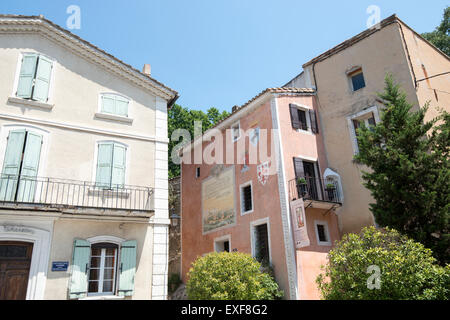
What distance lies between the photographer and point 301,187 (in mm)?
15297

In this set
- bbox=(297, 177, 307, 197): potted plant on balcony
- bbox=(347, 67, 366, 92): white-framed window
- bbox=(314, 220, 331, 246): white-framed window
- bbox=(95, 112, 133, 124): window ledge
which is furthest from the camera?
bbox=(347, 67, 366, 92): white-framed window

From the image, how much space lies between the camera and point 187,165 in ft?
77.1

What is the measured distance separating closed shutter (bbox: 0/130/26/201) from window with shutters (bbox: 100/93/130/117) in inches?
116

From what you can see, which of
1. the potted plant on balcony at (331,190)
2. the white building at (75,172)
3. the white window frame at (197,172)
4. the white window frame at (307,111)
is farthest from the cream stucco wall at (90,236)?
the white window frame at (197,172)

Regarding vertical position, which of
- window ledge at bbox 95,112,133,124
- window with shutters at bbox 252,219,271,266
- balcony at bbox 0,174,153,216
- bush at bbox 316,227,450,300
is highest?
window ledge at bbox 95,112,133,124

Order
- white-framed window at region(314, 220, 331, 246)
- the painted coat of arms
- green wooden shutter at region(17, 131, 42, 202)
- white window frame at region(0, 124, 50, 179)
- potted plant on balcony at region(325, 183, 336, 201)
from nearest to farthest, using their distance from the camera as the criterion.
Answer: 1. green wooden shutter at region(17, 131, 42, 202)
2. white window frame at region(0, 124, 50, 179)
3. white-framed window at region(314, 220, 331, 246)
4. potted plant on balcony at region(325, 183, 336, 201)
5. the painted coat of arms

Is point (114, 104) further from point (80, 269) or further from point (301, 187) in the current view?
point (301, 187)

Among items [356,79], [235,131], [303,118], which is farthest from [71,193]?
[356,79]

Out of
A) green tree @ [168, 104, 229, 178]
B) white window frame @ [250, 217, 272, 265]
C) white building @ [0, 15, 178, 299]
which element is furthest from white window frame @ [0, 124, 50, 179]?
green tree @ [168, 104, 229, 178]

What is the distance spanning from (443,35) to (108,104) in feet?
85.1

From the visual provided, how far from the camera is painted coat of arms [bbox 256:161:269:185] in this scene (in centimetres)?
1645

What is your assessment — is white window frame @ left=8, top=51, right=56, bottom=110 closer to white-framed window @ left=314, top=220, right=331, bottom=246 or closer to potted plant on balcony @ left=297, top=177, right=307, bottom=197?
potted plant on balcony @ left=297, top=177, right=307, bottom=197

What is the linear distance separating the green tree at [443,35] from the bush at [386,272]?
22179 mm

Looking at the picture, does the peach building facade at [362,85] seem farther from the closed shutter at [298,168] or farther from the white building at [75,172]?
the white building at [75,172]
